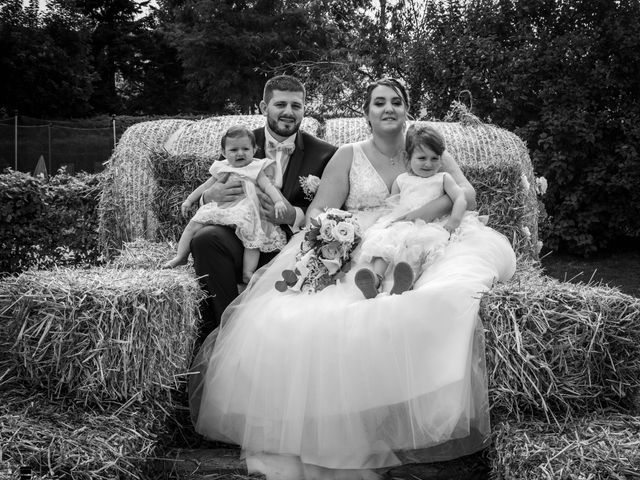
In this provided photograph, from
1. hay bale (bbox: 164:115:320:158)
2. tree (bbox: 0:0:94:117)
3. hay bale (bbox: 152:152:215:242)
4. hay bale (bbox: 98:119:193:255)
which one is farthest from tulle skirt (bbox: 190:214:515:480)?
tree (bbox: 0:0:94:117)

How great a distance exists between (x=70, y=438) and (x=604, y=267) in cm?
748

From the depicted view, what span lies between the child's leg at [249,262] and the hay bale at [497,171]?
69.2 inches

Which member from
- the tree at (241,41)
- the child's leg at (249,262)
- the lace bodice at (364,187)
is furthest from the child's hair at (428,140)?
the tree at (241,41)

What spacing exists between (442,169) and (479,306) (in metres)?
1.45

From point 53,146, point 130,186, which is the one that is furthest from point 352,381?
point 53,146

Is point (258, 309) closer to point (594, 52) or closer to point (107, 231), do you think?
point (107, 231)

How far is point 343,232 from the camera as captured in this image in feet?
11.8

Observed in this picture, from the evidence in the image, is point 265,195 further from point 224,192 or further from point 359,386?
point 359,386

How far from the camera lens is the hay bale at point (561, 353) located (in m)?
2.83

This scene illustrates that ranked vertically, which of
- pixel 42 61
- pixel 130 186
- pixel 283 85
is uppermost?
pixel 42 61

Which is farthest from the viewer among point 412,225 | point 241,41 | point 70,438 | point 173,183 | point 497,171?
point 241,41

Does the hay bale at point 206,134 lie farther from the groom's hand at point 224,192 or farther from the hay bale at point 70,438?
the hay bale at point 70,438

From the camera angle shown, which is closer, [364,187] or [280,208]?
[280,208]

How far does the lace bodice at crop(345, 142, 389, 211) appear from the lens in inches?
170
